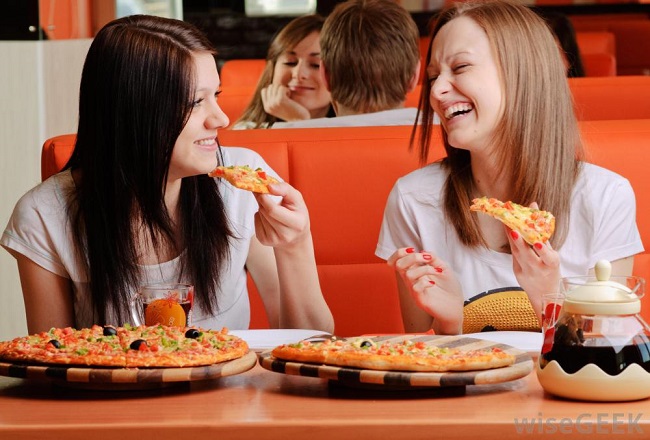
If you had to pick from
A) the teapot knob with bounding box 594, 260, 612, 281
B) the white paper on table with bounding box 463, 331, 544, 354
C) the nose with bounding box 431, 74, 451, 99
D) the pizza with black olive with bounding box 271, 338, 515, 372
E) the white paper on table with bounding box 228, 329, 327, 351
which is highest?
the nose with bounding box 431, 74, 451, 99

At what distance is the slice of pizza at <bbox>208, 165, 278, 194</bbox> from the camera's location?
209 centimetres

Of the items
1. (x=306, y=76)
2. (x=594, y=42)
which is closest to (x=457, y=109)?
(x=306, y=76)

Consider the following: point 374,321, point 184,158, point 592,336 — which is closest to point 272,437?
point 592,336

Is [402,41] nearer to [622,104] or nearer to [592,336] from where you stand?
[622,104]

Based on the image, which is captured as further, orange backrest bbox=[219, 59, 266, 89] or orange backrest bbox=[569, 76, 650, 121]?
orange backrest bbox=[219, 59, 266, 89]

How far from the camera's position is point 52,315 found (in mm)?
2178

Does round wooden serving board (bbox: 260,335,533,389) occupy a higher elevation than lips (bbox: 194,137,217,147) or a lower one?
lower

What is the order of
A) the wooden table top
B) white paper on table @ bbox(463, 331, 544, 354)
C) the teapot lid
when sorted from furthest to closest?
white paper on table @ bbox(463, 331, 544, 354), the teapot lid, the wooden table top

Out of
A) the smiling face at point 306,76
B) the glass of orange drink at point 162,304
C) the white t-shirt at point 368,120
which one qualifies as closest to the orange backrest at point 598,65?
the smiling face at point 306,76

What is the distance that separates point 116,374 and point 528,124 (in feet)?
4.22

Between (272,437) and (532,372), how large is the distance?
460 millimetres

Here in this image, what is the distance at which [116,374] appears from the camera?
141 centimetres

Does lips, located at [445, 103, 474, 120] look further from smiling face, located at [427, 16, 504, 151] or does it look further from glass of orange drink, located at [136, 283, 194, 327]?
glass of orange drink, located at [136, 283, 194, 327]

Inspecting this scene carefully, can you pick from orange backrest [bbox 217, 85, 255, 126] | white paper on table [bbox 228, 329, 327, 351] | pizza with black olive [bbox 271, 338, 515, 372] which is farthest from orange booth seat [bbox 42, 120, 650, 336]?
orange backrest [bbox 217, 85, 255, 126]
